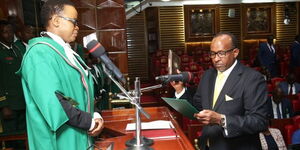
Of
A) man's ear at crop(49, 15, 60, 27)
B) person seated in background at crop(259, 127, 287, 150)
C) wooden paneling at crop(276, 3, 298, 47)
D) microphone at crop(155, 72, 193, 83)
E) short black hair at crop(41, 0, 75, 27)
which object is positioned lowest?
person seated in background at crop(259, 127, 287, 150)

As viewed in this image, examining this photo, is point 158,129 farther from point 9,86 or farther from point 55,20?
point 9,86

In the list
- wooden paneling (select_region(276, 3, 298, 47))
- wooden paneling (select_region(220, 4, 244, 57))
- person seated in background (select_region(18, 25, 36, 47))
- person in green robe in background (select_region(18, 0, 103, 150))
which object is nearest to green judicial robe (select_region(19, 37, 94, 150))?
person in green robe in background (select_region(18, 0, 103, 150))

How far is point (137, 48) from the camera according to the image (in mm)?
13164

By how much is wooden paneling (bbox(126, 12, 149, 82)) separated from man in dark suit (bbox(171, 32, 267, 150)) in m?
10.9

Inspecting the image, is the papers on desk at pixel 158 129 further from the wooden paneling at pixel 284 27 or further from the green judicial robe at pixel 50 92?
the wooden paneling at pixel 284 27

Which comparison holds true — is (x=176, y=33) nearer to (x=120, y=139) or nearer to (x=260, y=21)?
(x=260, y=21)

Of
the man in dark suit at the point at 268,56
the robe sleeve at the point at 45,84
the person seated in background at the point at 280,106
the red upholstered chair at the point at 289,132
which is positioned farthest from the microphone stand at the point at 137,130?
the man in dark suit at the point at 268,56

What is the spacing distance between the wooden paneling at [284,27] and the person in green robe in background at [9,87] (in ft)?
41.6

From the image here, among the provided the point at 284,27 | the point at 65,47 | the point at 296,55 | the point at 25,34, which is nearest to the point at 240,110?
the point at 65,47

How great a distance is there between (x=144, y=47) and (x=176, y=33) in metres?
1.56

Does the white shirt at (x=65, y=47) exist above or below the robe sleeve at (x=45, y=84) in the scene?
above

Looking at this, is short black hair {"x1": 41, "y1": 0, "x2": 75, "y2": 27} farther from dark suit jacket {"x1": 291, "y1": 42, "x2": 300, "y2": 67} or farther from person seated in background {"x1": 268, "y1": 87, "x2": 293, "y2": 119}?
dark suit jacket {"x1": 291, "y1": 42, "x2": 300, "y2": 67}

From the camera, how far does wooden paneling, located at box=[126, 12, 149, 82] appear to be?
514 inches

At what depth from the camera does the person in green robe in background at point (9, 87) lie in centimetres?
377
